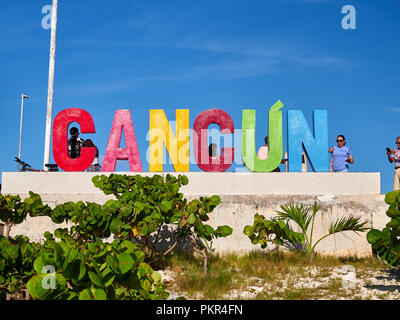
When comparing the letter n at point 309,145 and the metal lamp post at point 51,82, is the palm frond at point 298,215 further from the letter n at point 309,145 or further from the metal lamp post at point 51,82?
the metal lamp post at point 51,82

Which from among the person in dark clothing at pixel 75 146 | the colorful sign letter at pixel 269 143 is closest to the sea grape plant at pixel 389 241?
the colorful sign letter at pixel 269 143

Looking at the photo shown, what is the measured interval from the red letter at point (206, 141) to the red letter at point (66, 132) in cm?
311

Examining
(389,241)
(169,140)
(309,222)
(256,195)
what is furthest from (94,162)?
(389,241)

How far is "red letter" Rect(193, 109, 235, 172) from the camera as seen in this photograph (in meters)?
13.3

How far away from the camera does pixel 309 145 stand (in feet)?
44.1

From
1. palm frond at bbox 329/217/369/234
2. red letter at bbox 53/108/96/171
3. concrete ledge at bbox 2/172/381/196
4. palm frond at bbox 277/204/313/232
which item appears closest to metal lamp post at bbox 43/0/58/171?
red letter at bbox 53/108/96/171

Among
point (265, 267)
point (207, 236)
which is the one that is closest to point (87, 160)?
point (207, 236)

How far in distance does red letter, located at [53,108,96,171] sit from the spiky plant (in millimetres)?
5837

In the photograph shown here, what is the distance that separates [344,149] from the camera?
45.1ft

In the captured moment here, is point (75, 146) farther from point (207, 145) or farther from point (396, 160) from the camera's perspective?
point (396, 160)

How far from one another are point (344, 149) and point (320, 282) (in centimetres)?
503

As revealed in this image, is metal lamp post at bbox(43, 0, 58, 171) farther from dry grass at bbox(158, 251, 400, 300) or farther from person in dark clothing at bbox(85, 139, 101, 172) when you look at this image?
dry grass at bbox(158, 251, 400, 300)

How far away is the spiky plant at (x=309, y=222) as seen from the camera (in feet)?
38.3
